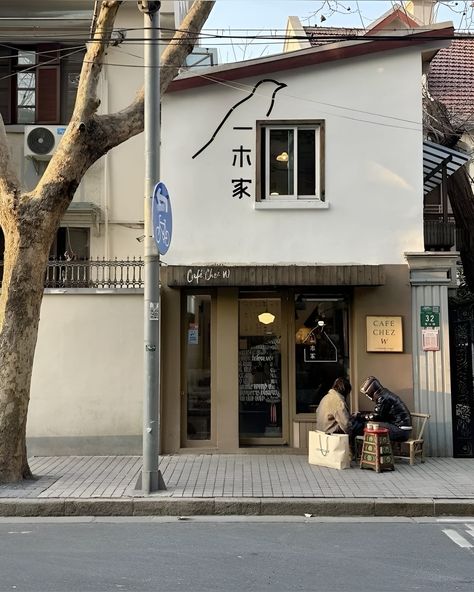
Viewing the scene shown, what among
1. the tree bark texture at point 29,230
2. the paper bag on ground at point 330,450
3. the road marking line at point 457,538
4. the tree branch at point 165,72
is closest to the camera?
the road marking line at point 457,538

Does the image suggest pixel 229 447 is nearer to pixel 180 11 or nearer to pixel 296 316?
pixel 296 316

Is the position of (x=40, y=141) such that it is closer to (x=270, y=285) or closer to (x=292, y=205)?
(x=292, y=205)

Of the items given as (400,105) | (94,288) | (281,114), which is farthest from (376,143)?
(94,288)

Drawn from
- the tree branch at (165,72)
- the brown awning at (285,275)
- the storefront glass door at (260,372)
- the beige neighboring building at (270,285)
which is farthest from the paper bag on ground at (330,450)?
the tree branch at (165,72)

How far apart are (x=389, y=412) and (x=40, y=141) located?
8.10m

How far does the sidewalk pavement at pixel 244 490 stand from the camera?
23.7 feet

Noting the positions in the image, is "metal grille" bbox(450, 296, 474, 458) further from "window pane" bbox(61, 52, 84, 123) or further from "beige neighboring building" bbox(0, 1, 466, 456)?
"window pane" bbox(61, 52, 84, 123)

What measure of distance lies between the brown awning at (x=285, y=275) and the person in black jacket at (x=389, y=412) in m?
1.55

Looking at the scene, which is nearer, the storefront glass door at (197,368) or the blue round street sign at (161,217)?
the blue round street sign at (161,217)

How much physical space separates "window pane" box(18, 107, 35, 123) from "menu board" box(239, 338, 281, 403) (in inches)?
257

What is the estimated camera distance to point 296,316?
34.1 ft

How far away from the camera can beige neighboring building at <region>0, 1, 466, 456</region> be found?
9.92 metres

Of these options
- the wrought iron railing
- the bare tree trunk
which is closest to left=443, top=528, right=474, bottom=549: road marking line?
the wrought iron railing

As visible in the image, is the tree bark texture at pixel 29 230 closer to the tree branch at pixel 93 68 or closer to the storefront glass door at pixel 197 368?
the tree branch at pixel 93 68
